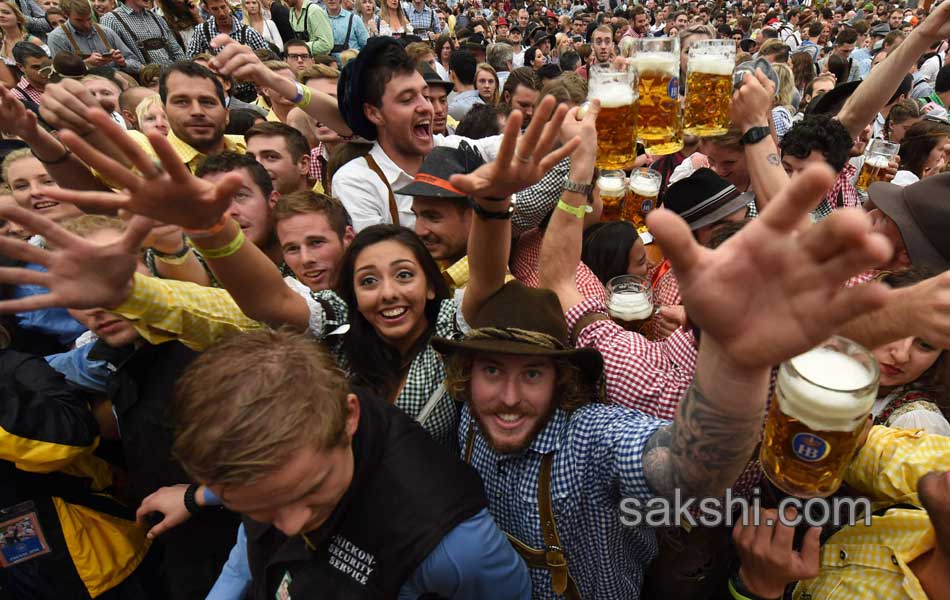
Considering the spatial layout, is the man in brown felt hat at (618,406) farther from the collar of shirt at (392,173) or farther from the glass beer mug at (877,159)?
the glass beer mug at (877,159)

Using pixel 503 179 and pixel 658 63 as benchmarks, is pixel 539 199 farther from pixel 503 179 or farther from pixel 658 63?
pixel 503 179

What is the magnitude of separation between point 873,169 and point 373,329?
9.78 feet

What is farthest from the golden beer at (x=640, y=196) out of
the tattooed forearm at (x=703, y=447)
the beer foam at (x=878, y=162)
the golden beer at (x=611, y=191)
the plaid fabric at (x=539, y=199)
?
the tattooed forearm at (x=703, y=447)

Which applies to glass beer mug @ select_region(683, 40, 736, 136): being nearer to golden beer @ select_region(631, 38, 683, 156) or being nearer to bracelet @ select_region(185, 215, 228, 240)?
golden beer @ select_region(631, 38, 683, 156)

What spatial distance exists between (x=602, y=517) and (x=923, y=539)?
75 cm

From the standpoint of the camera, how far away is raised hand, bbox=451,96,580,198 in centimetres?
132

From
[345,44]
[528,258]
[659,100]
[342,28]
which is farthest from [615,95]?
[342,28]

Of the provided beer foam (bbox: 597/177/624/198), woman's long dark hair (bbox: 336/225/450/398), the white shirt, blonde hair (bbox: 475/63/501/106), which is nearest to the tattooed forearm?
woman's long dark hair (bbox: 336/225/450/398)

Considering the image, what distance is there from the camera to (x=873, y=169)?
120 inches

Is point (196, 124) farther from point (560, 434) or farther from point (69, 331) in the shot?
point (560, 434)

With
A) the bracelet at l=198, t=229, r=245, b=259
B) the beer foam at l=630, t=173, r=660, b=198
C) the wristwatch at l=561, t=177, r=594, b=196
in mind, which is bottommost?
the beer foam at l=630, t=173, r=660, b=198

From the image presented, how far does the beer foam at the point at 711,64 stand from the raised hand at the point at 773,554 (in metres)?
1.34

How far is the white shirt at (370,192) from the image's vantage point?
2631 millimetres

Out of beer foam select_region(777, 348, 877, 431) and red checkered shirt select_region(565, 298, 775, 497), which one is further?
red checkered shirt select_region(565, 298, 775, 497)
